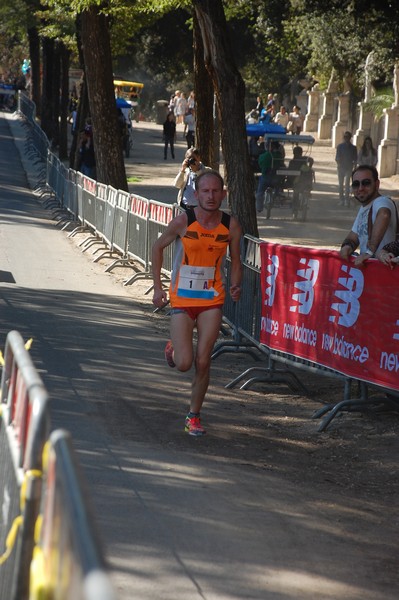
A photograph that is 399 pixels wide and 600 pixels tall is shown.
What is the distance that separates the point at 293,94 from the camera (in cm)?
7081

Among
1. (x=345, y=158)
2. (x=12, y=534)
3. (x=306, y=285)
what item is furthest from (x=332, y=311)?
(x=345, y=158)

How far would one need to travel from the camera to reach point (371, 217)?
9406mm

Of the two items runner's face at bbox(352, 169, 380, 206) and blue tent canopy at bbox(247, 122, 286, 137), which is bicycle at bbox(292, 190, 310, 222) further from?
runner's face at bbox(352, 169, 380, 206)

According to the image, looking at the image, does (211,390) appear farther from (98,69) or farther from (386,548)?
(98,69)

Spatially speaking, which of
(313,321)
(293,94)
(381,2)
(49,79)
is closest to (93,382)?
(313,321)

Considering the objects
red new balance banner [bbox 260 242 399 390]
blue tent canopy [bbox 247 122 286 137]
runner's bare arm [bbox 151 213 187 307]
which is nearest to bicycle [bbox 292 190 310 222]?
blue tent canopy [bbox 247 122 286 137]

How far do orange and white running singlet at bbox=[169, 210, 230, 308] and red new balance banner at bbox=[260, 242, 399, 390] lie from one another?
4.26 ft

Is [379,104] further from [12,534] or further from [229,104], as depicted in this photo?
[12,534]

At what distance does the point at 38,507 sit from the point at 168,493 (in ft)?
11.4

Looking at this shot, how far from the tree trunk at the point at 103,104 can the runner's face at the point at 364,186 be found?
16.0 meters

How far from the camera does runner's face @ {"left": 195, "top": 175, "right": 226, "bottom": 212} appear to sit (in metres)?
8.26

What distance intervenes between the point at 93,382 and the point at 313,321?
194 cm

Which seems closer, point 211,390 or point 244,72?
point 211,390

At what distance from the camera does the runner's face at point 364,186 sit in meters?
9.35
